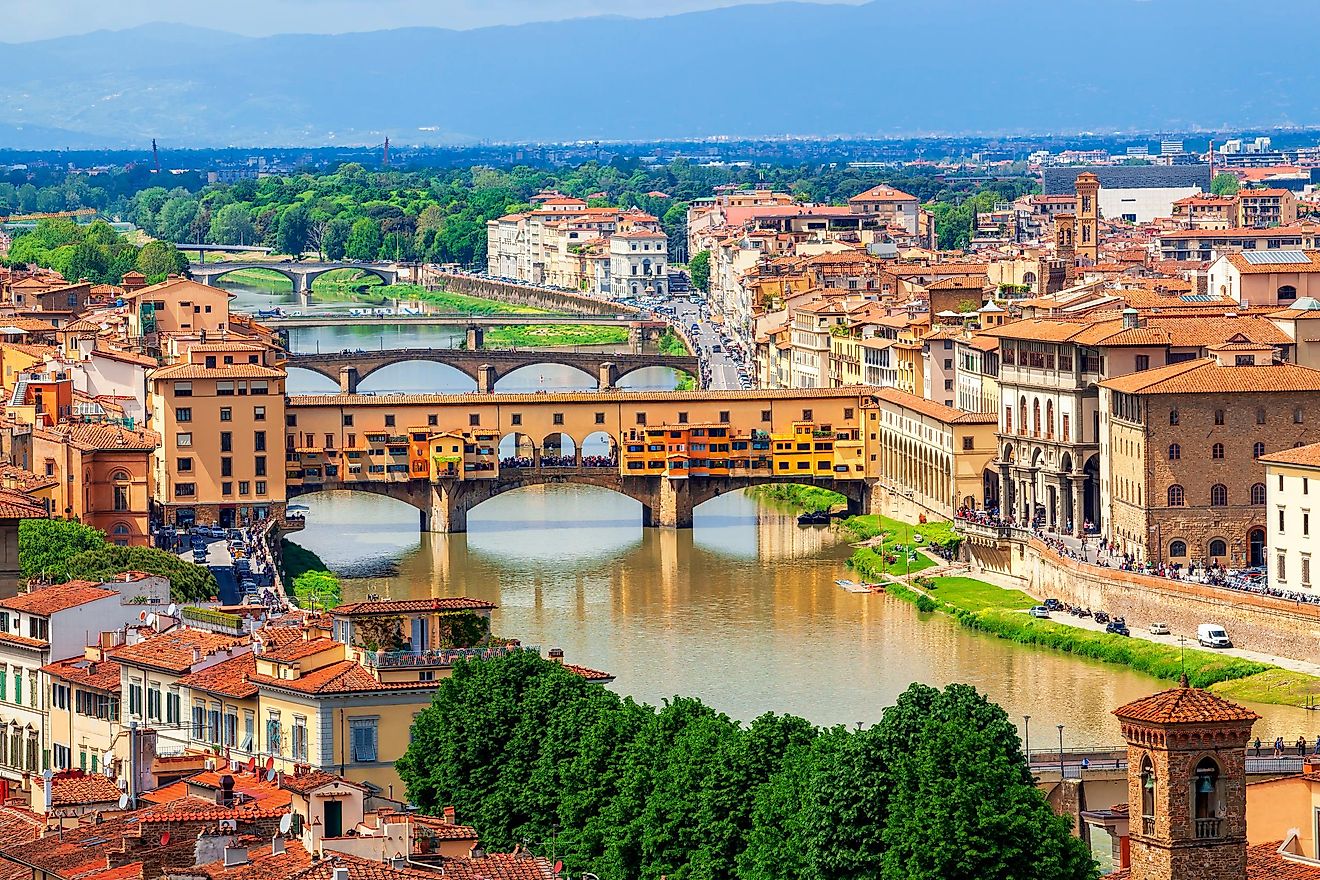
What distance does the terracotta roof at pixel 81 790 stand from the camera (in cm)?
1998

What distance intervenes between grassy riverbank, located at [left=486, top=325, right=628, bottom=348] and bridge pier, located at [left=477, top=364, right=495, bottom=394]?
41.0 feet

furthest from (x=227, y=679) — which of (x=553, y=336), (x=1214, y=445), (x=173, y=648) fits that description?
(x=553, y=336)

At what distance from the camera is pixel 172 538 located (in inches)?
1916

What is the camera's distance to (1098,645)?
41125 millimetres

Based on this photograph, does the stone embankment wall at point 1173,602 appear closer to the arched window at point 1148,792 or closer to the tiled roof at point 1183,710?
the tiled roof at point 1183,710

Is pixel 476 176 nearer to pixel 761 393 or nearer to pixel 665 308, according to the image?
pixel 665 308

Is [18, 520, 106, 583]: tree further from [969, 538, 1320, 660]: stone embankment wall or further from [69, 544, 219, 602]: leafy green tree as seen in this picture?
[969, 538, 1320, 660]: stone embankment wall

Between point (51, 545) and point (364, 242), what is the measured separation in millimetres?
102497

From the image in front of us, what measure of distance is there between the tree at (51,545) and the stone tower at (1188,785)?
2061cm

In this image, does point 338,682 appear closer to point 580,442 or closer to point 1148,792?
point 1148,792

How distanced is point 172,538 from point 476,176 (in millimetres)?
148056

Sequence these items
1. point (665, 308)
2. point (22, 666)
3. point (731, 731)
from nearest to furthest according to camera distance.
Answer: point (731, 731), point (22, 666), point (665, 308)

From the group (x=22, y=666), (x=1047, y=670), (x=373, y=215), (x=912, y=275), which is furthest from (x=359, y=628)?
(x=373, y=215)

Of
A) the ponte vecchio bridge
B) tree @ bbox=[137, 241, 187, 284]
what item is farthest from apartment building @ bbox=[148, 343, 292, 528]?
tree @ bbox=[137, 241, 187, 284]
